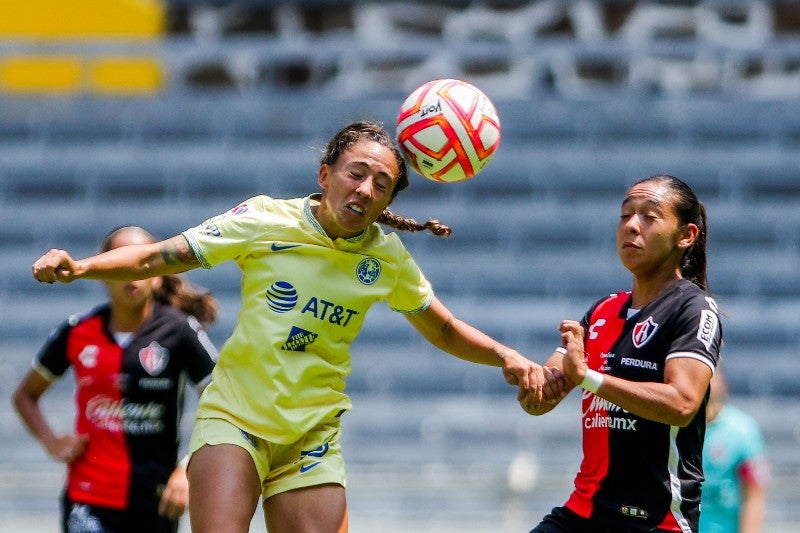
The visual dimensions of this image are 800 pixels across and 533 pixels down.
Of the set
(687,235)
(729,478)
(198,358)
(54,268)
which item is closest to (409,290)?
(687,235)

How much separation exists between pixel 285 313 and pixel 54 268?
82 centimetres

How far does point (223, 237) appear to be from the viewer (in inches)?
173

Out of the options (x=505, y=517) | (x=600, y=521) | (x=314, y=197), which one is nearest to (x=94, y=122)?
(x=505, y=517)

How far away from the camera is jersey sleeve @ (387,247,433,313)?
466 cm

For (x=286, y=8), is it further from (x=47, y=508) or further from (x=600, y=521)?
(x=600, y=521)

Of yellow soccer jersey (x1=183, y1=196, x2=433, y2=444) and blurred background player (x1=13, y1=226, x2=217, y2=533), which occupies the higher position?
yellow soccer jersey (x1=183, y1=196, x2=433, y2=444)

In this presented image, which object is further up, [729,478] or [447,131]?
[447,131]

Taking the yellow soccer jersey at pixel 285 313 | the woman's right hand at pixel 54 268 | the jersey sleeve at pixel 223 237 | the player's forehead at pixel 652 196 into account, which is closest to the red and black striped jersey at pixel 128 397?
the yellow soccer jersey at pixel 285 313

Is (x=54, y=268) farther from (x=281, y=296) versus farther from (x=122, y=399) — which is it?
(x=122, y=399)

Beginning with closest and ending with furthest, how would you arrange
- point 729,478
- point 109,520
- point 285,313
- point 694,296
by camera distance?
point 694,296 → point 285,313 → point 109,520 → point 729,478

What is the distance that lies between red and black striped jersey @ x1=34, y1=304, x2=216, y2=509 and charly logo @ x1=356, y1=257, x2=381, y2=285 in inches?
56.9

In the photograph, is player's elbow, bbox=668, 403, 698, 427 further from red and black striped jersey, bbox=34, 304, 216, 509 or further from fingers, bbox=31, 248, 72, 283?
red and black striped jersey, bbox=34, 304, 216, 509

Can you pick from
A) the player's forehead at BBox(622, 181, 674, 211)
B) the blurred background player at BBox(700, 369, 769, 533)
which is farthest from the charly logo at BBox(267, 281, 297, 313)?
the blurred background player at BBox(700, 369, 769, 533)

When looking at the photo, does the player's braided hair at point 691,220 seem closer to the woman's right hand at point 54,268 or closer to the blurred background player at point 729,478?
the blurred background player at point 729,478
